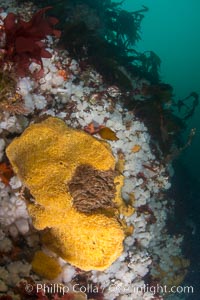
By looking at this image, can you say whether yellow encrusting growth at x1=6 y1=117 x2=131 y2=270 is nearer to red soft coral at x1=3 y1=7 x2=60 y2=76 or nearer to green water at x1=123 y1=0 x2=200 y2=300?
red soft coral at x1=3 y1=7 x2=60 y2=76

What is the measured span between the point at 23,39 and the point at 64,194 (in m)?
1.97

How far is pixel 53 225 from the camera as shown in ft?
12.5

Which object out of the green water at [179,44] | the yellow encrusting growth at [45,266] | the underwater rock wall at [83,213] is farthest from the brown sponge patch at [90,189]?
the green water at [179,44]

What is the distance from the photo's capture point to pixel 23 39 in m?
3.89

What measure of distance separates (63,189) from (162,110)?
2.98m


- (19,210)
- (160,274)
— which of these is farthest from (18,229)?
(160,274)

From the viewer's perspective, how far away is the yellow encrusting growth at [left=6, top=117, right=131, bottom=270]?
11.9 feet

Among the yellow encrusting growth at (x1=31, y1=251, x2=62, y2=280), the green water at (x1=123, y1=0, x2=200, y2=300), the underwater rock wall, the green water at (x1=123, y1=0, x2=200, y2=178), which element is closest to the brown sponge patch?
the underwater rock wall

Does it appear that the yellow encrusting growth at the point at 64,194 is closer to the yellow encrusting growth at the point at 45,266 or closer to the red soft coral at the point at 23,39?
the yellow encrusting growth at the point at 45,266

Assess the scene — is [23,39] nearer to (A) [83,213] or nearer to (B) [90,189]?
(B) [90,189]

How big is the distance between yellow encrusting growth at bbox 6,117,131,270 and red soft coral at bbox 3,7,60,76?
882 mm

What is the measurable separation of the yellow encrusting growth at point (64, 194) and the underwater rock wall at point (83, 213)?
3 cm

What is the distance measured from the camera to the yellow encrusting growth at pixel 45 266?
3.88 m

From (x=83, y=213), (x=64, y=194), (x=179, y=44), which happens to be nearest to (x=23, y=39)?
(x=64, y=194)
